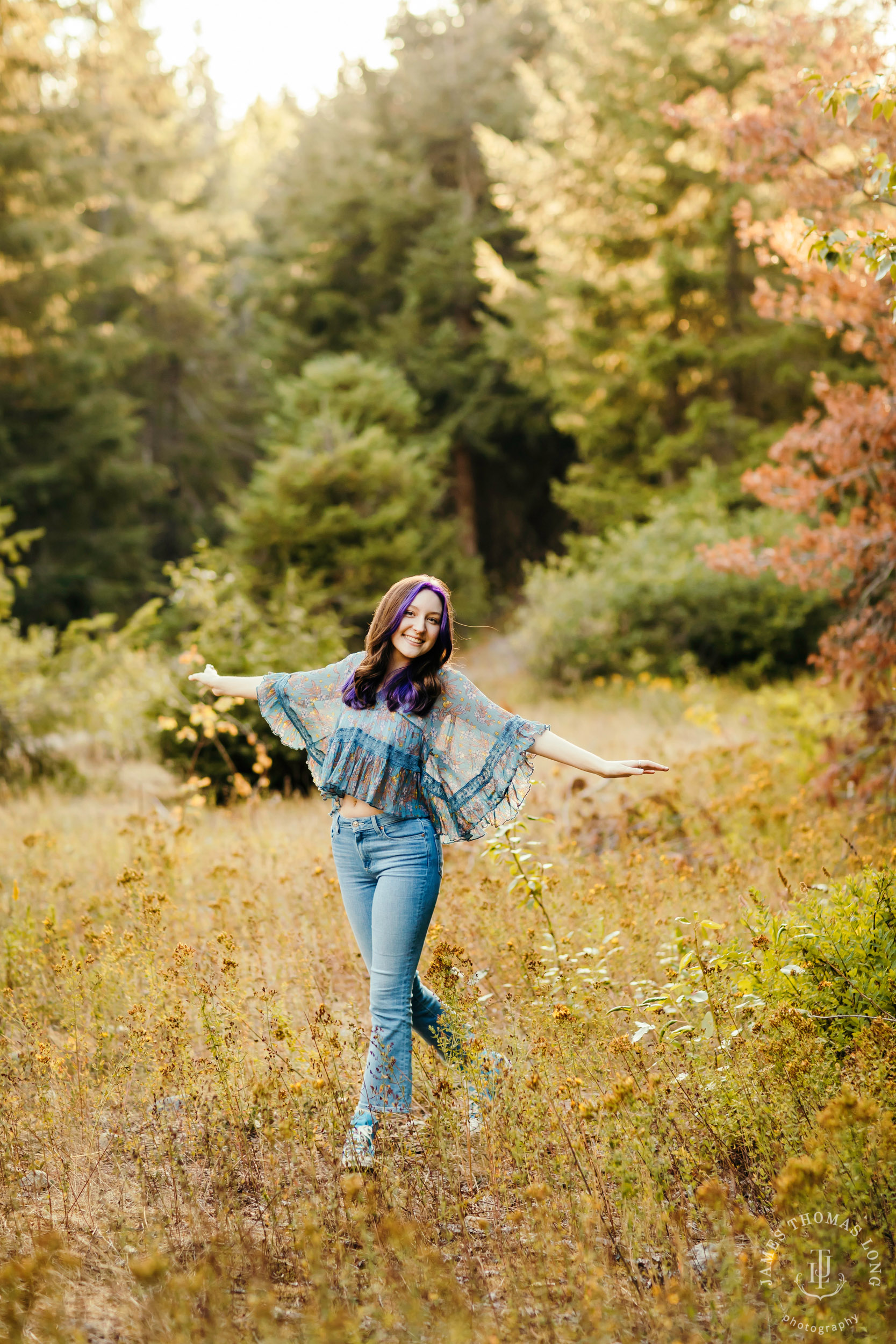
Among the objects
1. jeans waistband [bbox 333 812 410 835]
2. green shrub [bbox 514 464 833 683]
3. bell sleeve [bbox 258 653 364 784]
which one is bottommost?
green shrub [bbox 514 464 833 683]

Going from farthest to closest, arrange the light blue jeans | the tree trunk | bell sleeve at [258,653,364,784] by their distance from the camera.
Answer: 1. the tree trunk
2. bell sleeve at [258,653,364,784]
3. the light blue jeans

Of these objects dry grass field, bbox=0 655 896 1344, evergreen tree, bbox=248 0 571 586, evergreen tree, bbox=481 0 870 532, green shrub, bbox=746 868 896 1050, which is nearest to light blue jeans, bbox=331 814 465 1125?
dry grass field, bbox=0 655 896 1344

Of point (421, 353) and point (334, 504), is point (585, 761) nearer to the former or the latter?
point (334, 504)

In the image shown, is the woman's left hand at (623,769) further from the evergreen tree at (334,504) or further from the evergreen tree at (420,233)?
the evergreen tree at (420,233)

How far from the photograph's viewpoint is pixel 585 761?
10.4 ft

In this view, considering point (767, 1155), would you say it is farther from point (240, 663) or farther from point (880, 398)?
point (240, 663)

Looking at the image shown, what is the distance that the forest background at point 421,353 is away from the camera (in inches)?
366

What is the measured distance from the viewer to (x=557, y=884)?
462 centimetres

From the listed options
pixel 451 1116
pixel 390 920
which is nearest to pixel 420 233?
pixel 390 920

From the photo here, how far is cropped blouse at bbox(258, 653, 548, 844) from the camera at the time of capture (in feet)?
10.6

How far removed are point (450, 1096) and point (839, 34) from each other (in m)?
6.14

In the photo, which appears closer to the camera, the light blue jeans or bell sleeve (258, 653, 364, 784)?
the light blue jeans
